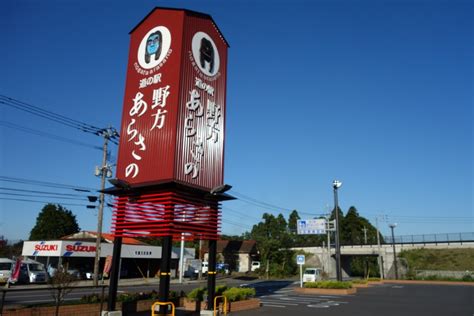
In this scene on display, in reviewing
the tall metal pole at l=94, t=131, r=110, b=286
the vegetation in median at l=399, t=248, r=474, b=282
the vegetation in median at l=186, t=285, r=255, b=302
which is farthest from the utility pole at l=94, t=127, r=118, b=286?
the vegetation in median at l=399, t=248, r=474, b=282

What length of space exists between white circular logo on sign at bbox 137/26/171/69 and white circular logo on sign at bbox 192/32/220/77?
1097 millimetres

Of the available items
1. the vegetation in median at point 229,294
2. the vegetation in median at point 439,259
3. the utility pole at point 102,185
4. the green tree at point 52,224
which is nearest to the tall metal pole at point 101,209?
the utility pole at point 102,185

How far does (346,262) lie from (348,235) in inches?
1016

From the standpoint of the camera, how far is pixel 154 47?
51.1 ft

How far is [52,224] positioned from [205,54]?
74316 millimetres

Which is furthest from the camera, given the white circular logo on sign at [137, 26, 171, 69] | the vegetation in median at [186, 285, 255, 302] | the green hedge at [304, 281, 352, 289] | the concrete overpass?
the concrete overpass

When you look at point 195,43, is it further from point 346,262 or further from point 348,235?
point 348,235

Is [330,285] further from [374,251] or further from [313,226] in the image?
[374,251]

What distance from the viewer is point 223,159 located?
16438 mm

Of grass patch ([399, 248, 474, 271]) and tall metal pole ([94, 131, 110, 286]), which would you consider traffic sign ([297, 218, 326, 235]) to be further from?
grass patch ([399, 248, 474, 271])

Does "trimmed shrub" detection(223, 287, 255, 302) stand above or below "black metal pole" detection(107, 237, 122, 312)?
below

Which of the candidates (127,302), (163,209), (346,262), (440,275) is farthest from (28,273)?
(346,262)

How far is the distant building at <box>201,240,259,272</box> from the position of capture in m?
66.2

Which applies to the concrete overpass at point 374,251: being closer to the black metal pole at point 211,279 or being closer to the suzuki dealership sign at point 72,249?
the suzuki dealership sign at point 72,249
